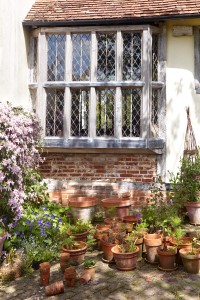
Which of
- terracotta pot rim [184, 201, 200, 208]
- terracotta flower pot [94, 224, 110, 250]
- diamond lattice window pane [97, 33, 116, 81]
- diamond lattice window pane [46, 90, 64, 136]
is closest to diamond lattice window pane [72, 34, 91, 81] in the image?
diamond lattice window pane [97, 33, 116, 81]

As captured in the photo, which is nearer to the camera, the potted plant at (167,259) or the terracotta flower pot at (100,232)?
the potted plant at (167,259)

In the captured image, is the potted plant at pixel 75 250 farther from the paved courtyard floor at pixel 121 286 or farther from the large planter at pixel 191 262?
the large planter at pixel 191 262

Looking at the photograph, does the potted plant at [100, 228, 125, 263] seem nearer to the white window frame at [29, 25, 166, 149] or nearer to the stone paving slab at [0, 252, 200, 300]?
the stone paving slab at [0, 252, 200, 300]

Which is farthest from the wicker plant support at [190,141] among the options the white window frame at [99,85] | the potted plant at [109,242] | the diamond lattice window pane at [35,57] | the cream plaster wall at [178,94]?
the diamond lattice window pane at [35,57]

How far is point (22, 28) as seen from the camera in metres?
7.43

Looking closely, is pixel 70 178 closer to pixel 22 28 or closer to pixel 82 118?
pixel 82 118

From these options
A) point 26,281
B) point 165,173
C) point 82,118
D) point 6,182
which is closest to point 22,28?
point 82,118

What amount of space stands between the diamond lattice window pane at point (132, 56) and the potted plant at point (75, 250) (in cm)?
377

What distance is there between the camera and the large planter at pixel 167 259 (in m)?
4.86

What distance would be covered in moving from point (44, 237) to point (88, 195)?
214cm

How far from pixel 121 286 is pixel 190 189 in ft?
10.2

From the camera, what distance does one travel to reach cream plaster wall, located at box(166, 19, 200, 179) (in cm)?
737

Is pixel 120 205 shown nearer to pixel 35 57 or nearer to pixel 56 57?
pixel 56 57

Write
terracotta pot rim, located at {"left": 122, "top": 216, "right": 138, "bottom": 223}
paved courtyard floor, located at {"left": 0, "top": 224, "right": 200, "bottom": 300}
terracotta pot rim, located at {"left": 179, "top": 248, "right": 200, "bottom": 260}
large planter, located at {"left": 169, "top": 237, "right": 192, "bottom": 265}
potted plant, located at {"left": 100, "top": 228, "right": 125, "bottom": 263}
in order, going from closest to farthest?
paved courtyard floor, located at {"left": 0, "top": 224, "right": 200, "bottom": 300}
terracotta pot rim, located at {"left": 179, "top": 248, "right": 200, "bottom": 260}
large planter, located at {"left": 169, "top": 237, "right": 192, "bottom": 265}
potted plant, located at {"left": 100, "top": 228, "right": 125, "bottom": 263}
terracotta pot rim, located at {"left": 122, "top": 216, "right": 138, "bottom": 223}
